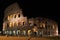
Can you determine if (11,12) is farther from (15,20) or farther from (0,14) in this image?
(0,14)

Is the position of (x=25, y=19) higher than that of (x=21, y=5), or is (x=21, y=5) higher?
(x=21, y=5)

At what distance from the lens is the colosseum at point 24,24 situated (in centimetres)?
3850

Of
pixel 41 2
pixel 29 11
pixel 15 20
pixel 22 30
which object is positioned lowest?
pixel 22 30

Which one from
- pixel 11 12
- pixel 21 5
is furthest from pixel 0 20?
pixel 21 5

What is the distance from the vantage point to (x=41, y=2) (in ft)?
145

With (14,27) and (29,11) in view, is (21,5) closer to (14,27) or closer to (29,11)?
(29,11)

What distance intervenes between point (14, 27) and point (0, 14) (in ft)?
38.7

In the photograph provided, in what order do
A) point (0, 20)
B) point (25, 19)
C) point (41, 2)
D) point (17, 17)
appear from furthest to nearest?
1. point (0, 20)
2. point (41, 2)
3. point (17, 17)
4. point (25, 19)

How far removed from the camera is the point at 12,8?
142 feet

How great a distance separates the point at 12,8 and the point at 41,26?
1094 centimetres

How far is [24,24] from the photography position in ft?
128

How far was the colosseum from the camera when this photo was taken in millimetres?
38500

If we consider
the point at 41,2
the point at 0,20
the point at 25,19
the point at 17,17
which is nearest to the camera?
the point at 25,19

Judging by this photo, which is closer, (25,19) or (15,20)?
(25,19)
